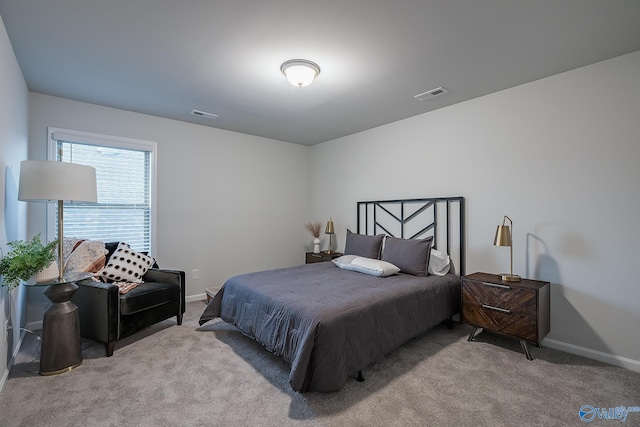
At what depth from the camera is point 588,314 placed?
2561mm

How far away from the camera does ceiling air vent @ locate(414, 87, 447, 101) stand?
9.97 ft

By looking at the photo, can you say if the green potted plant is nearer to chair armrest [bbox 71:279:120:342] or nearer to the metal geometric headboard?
chair armrest [bbox 71:279:120:342]

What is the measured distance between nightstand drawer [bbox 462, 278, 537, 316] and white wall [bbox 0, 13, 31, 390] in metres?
3.72

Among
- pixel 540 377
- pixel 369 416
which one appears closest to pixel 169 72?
pixel 369 416

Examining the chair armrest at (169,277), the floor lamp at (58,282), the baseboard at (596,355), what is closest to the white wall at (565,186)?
the baseboard at (596,355)

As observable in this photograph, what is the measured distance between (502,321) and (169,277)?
130 inches

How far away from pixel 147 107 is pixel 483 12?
3.56 m

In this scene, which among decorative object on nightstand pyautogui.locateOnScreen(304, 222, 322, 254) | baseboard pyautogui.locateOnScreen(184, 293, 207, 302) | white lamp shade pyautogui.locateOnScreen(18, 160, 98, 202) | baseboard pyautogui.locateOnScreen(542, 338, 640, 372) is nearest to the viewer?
white lamp shade pyautogui.locateOnScreen(18, 160, 98, 202)

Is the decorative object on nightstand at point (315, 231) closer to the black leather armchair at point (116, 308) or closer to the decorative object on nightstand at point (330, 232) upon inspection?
the decorative object on nightstand at point (330, 232)

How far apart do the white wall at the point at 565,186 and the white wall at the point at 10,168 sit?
3.97 meters

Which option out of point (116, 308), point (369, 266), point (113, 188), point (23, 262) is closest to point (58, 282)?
point (23, 262)

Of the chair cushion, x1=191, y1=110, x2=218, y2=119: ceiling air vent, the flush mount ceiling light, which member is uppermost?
x1=191, y1=110, x2=218, y2=119: ceiling air vent

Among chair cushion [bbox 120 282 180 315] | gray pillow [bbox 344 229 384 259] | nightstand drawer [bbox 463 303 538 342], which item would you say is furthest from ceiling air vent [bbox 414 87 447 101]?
chair cushion [bbox 120 282 180 315]

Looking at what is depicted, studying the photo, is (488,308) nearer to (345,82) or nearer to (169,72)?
(345,82)
